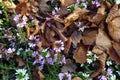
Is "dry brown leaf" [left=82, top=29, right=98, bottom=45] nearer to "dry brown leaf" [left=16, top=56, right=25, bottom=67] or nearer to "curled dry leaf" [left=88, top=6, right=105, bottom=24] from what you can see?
"curled dry leaf" [left=88, top=6, right=105, bottom=24]

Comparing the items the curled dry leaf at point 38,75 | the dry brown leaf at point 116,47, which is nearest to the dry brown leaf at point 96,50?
the dry brown leaf at point 116,47

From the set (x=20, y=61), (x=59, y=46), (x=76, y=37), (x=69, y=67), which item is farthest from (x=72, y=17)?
(x=20, y=61)

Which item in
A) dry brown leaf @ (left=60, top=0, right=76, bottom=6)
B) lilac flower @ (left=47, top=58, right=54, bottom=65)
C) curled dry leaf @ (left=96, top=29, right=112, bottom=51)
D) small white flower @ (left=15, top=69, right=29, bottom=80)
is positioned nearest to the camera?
small white flower @ (left=15, top=69, right=29, bottom=80)

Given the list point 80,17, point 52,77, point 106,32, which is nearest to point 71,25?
point 80,17

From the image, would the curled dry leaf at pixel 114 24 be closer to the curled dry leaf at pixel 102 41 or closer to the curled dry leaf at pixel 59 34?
the curled dry leaf at pixel 102 41

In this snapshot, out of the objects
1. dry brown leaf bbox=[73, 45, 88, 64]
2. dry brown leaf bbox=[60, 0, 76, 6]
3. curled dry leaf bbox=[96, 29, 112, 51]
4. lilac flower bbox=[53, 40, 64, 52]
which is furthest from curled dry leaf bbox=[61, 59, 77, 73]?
dry brown leaf bbox=[60, 0, 76, 6]

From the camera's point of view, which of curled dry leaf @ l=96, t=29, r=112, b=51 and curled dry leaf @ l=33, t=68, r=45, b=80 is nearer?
curled dry leaf @ l=33, t=68, r=45, b=80

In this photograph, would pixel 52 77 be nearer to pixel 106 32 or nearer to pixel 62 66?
pixel 62 66
